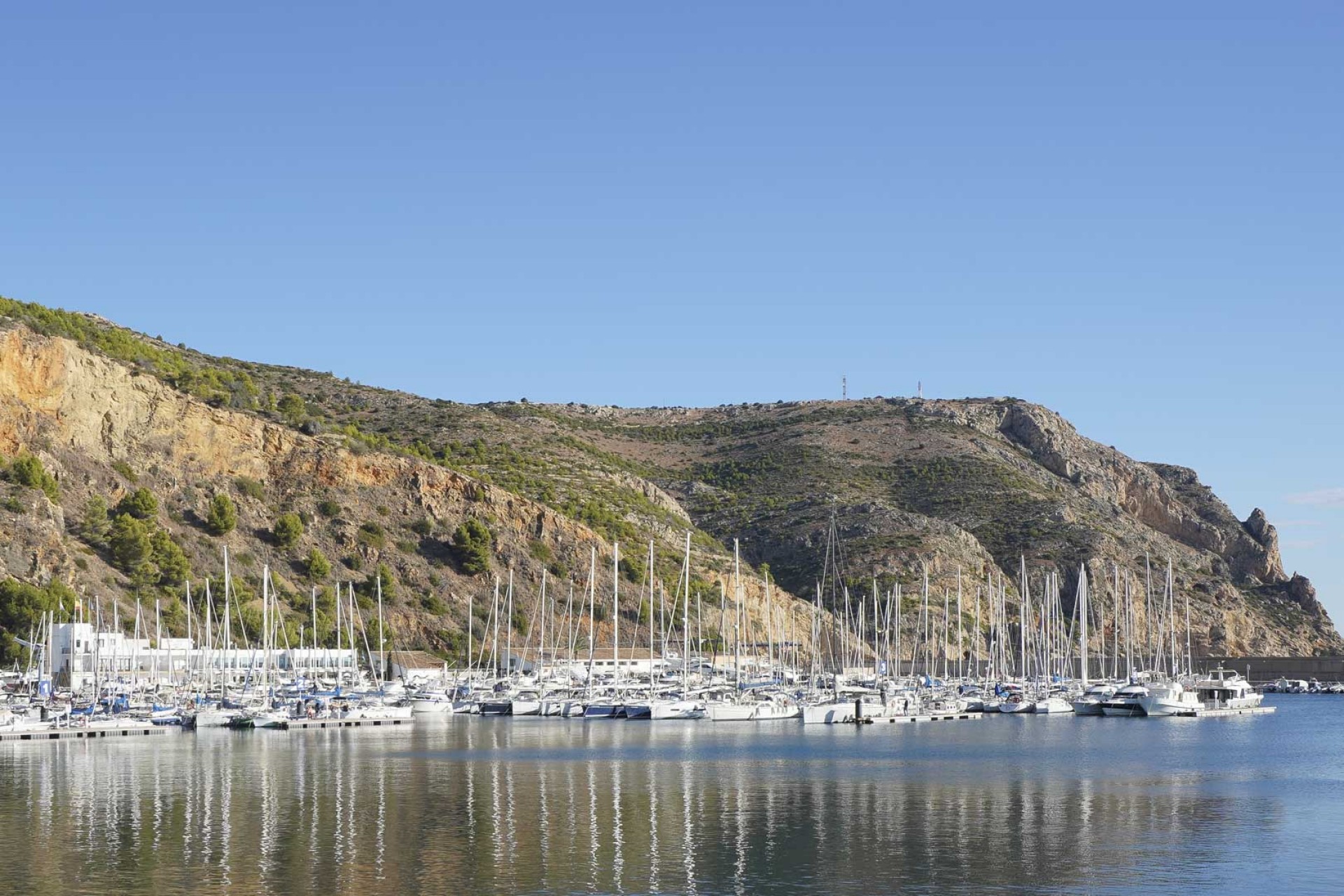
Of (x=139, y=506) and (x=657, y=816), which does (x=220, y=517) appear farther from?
(x=657, y=816)

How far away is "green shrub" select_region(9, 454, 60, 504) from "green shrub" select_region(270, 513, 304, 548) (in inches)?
525

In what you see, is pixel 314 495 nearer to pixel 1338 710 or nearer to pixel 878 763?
pixel 878 763

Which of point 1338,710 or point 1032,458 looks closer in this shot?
point 1338,710

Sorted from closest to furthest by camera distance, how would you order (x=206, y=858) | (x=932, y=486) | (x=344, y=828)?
(x=206, y=858) < (x=344, y=828) < (x=932, y=486)

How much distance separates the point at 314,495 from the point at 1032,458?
8507 cm

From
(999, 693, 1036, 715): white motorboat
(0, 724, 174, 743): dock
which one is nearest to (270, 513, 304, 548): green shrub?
(0, 724, 174, 743): dock

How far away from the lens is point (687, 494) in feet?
493

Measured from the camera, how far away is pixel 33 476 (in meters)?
89.1

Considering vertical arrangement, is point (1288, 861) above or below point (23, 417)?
below

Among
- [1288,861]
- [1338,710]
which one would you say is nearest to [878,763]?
[1288,861]

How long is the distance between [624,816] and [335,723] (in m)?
34.7

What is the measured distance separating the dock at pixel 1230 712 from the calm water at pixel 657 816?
75.5 feet

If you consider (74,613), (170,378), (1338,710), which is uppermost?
(170,378)

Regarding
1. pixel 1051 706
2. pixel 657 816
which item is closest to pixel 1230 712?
pixel 1051 706
